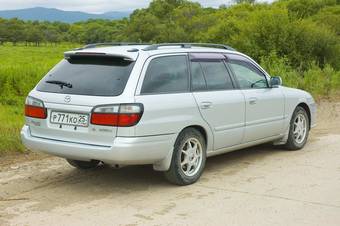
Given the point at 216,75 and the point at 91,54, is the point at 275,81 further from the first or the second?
the point at 91,54

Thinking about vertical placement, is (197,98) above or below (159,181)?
above

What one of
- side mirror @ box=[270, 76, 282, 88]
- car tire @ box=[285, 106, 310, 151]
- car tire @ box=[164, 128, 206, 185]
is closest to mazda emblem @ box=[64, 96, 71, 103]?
car tire @ box=[164, 128, 206, 185]

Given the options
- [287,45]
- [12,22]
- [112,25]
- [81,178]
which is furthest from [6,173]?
[12,22]

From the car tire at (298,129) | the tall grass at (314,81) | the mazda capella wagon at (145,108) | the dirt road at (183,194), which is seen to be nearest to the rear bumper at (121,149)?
the mazda capella wagon at (145,108)

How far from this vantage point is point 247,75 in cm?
754

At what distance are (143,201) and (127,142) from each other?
64cm

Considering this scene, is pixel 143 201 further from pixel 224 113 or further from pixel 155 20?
pixel 155 20

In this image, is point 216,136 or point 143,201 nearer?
point 143,201

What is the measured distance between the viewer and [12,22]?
140 m

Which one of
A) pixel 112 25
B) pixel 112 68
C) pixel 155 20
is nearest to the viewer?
pixel 112 68

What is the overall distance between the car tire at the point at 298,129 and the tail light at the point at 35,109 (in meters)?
3.85

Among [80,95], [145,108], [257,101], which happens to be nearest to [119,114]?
[145,108]

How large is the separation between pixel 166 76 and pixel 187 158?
3.18ft

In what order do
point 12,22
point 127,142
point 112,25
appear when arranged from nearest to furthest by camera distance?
1. point 127,142
2. point 112,25
3. point 12,22
